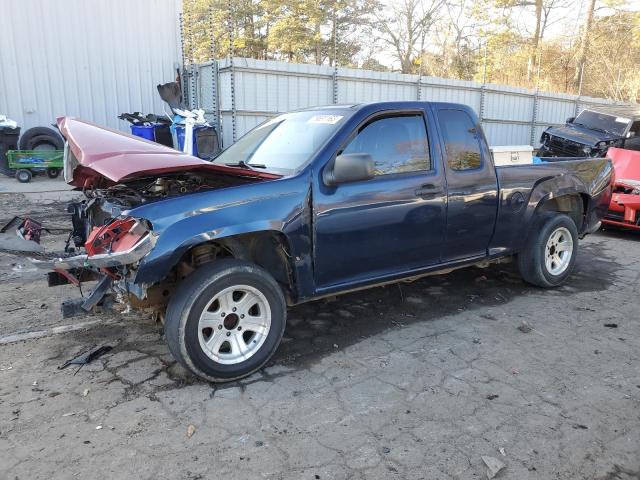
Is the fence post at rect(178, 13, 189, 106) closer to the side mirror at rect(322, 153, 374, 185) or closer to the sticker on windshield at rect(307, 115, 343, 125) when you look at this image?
the sticker on windshield at rect(307, 115, 343, 125)

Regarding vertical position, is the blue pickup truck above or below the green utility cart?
above

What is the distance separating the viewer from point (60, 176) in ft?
39.5

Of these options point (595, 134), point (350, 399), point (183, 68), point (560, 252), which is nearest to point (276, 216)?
point (350, 399)

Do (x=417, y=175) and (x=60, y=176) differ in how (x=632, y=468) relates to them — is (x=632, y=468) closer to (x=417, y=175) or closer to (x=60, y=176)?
(x=417, y=175)

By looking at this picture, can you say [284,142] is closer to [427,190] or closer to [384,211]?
[384,211]

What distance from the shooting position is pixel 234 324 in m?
3.43

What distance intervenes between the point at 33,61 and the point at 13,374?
12.0 meters

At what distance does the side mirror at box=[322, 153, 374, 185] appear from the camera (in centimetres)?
355

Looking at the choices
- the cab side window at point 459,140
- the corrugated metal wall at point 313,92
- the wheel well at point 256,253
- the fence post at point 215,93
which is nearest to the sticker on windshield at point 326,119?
the cab side window at point 459,140

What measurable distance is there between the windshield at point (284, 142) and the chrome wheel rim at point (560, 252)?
285 centimetres

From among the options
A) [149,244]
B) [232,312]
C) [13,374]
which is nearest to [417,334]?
[232,312]

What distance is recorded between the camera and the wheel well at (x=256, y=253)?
351cm

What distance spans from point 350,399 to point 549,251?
10.4 feet

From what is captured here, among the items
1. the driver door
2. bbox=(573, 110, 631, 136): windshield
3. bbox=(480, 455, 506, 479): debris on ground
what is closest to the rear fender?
the driver door
